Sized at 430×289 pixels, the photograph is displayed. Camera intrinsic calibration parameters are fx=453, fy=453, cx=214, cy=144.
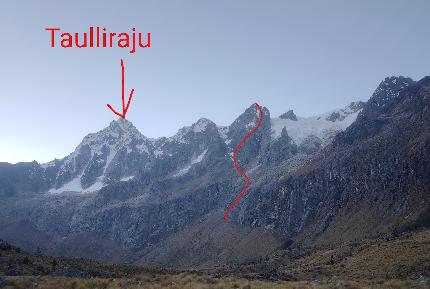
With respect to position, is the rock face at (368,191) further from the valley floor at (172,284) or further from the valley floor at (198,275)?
the valley floor at (172,284)

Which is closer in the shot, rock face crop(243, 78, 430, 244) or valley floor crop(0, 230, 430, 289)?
valley floor crop(0, 230, 430, 289)

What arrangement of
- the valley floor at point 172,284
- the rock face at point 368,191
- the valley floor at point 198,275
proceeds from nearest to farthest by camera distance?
the valley floor at point 172,284 < the valley floor at point 198,275 < the rock face at point 368,191

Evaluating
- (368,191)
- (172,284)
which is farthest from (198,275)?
(368,191)

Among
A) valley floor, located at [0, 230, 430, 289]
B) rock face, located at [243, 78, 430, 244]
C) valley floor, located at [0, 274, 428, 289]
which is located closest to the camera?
valley floor, located at [0, 274, 428, 289]

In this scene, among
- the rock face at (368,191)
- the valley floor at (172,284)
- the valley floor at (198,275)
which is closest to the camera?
the valley floor at (172,284)

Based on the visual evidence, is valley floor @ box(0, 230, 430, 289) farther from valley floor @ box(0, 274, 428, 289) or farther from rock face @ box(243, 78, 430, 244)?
rock face @ box(243, 78, 430, 244)

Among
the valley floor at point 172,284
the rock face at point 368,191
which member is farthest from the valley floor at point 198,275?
the rock face at point 368,191

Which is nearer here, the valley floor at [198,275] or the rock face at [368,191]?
the valley floor at [198,275]

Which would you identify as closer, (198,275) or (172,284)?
(172,284)

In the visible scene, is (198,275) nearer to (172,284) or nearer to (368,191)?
(172,284)

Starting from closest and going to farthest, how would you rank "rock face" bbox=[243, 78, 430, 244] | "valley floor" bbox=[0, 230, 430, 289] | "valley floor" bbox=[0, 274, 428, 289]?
"valley floor" bbox=[0, 274, 428, 289]
"valley floor" bbox=[0, 230, 430, 289]
"rock face" bbox=[243, 78, 430, 244]

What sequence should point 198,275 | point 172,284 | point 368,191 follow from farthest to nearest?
point 368,191 < point 198,275 < point 172,284

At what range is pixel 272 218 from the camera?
649 feet

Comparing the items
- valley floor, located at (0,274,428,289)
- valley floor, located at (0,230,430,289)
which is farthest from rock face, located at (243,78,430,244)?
valley floor, located at (0,274,428,289)
